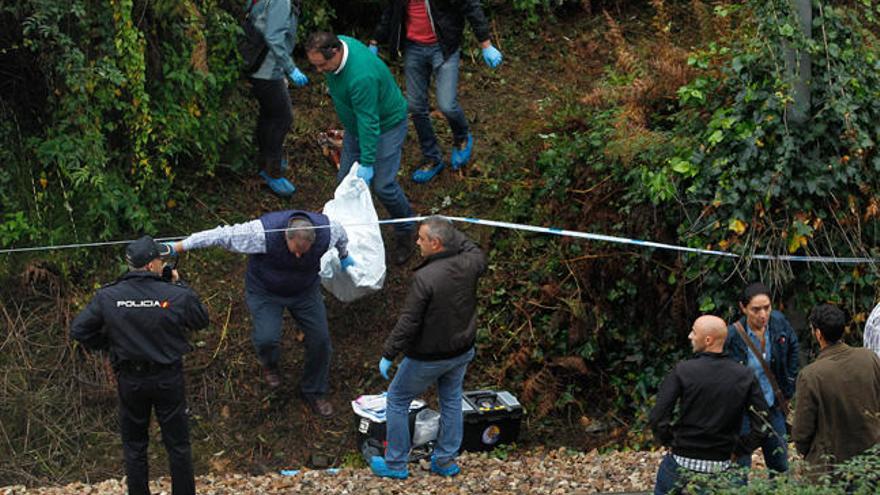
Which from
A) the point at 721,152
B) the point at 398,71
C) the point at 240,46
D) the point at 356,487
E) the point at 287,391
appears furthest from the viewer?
the point at 398,71

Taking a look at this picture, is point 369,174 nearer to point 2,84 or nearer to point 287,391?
point 287,391

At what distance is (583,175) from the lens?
950 cm

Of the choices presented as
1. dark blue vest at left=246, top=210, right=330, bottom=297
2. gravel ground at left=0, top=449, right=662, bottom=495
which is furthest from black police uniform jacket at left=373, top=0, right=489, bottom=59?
gravel ground at left=0, top=449, right=662, bottom=495

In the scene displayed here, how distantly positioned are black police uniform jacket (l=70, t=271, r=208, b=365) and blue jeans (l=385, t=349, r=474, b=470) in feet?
4.45

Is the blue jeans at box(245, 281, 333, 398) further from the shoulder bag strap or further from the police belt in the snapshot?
the shoulder bag strap

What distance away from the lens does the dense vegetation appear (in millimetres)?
8242

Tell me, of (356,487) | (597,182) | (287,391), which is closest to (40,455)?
(287,391)

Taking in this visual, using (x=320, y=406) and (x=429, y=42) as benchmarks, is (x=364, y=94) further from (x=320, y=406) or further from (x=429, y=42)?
(x=320, y=406)

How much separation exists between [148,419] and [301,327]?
164 centimetres

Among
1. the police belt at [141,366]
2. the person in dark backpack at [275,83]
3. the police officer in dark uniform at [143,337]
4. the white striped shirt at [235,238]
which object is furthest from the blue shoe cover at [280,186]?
the police belt at [141,366]

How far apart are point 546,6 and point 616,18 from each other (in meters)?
0.71

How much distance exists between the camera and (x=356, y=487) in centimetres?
759

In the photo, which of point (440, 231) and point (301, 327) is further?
point (301, 327)

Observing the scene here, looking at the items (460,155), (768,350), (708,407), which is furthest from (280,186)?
(708,407)
